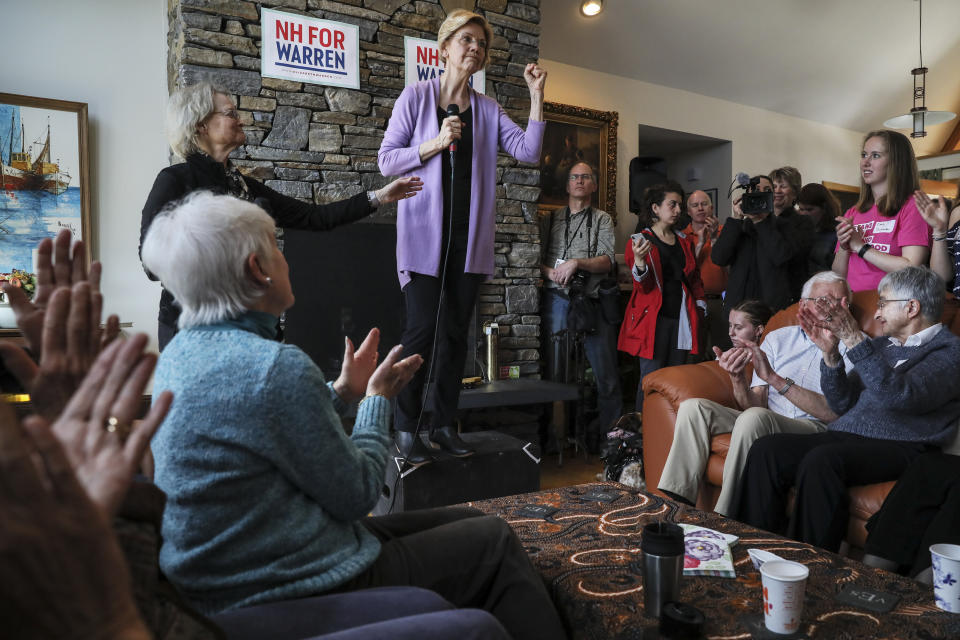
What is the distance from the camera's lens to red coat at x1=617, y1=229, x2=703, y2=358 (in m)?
3.74

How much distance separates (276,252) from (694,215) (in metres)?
3.68

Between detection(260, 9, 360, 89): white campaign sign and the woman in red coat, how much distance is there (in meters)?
1.76

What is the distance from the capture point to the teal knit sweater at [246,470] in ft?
2.99

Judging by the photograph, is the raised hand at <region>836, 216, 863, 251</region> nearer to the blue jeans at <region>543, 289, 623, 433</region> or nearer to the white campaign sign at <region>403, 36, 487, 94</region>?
the blue jeans at <region>543, 289, 623, 433</region>

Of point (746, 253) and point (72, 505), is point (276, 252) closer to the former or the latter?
point (72, 505)

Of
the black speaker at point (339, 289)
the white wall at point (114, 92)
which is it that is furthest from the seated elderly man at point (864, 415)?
the white wall at point (114, 92)

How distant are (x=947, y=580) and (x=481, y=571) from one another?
32.0 inches

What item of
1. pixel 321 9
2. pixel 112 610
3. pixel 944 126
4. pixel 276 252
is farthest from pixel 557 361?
pixel 944 126

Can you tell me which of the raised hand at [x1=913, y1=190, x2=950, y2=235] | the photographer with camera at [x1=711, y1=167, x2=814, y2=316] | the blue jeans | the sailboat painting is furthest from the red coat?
the sailboat painting

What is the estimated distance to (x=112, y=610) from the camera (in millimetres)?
549

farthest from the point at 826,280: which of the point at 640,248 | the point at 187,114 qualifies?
the point at 187,114

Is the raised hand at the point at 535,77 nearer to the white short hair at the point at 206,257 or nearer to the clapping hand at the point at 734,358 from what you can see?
the clapping hand at the point at 734,358

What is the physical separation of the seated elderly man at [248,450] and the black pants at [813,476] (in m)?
1.20

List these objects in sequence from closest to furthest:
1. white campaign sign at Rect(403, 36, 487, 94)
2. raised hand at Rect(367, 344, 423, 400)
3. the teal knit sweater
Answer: the teal knit sweater
raised hand at Rect(367, 344, 423, 400)
white campaign sign at Rect(403, 36, 487, 94)
